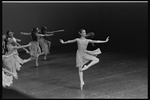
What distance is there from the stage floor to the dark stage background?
2.78 m

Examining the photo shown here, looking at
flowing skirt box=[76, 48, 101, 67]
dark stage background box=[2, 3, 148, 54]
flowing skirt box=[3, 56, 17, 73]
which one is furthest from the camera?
dark stage background box=[2, 3, 148, 54]

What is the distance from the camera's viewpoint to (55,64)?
12.7m

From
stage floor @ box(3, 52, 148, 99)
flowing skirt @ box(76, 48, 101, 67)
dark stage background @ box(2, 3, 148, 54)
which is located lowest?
stage floor @ box(3, 52, 148, 99)

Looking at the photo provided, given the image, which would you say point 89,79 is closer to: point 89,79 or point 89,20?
point 89,79

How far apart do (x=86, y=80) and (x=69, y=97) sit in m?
1.78

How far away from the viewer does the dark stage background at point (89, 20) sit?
51.7 ft

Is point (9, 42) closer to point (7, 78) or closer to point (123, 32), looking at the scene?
point (7, 78)

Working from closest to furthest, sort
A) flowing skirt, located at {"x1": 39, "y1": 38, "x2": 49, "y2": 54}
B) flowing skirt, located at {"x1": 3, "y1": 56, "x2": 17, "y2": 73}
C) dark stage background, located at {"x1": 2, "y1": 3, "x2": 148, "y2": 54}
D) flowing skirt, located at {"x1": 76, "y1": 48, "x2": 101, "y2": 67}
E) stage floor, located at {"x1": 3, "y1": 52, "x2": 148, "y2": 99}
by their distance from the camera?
stage floor, located at {"x1": 3, "y1": 52, "x2": 148, "y2": 99} → flowing skirt, located at {"x1": 76, "y1": 48, "x2": 101, "y2": 67} → flowing skirt, located at {"x1": 3, "y1": 56, "x2": 17, "y2": 73} → flowing skirt, located at {"x1": 39, "y1": 38, "x2": 49, "y2": 54} → dark stage background, located at {"x1": 2, "y1": 3, "x2": 148, "y2": 54}

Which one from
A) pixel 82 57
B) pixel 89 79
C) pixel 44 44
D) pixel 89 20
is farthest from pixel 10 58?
pixel 89 20

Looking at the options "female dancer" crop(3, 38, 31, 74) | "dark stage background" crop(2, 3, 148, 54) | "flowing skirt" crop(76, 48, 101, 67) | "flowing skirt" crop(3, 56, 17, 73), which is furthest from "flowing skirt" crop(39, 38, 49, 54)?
"flowing skirt" crop(76, 48, 101, 67)

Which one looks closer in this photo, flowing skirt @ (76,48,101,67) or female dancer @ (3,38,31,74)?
flowing skirt @ (76,48,101,67)

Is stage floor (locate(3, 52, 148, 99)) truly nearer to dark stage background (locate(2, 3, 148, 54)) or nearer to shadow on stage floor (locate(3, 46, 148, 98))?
shadow on stage floor (locate(3, 46, 148, 98))

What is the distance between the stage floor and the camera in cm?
885

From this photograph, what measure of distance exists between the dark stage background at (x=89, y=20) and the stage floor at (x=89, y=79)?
9.10 ft
